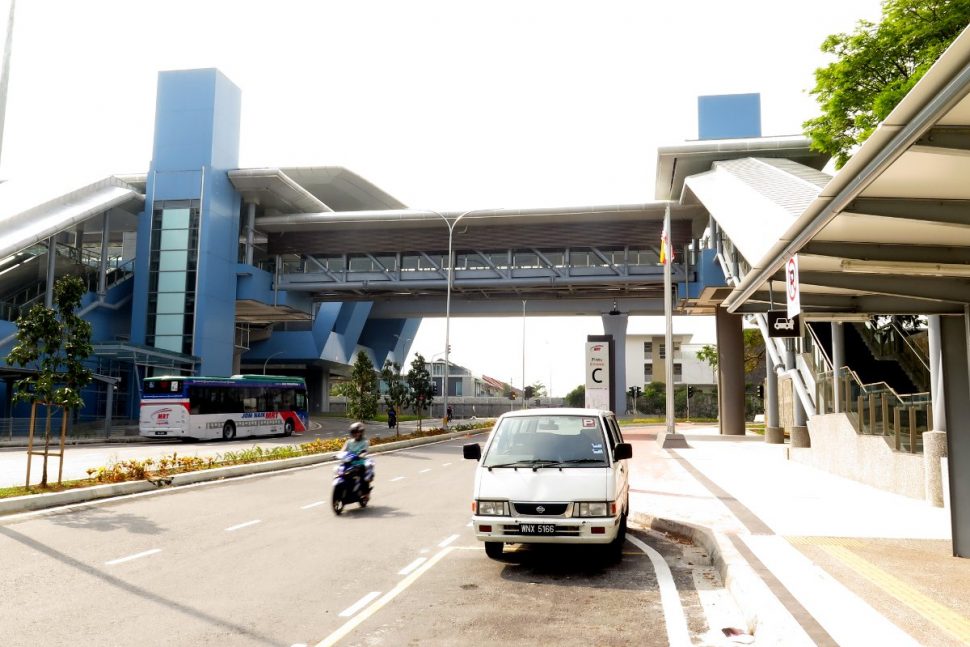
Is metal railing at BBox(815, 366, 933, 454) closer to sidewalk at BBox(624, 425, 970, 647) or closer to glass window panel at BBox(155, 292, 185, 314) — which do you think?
sidewalk at BBox(624, 425, 970, 647)

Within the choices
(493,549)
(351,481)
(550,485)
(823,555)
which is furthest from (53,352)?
(823,555)

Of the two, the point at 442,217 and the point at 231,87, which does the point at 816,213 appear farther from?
the point at 231,87

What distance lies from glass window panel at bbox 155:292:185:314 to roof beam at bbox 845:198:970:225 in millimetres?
42131

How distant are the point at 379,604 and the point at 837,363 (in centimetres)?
1707

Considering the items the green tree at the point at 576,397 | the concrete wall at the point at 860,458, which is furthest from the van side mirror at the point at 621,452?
the green tree at the point at 576,397

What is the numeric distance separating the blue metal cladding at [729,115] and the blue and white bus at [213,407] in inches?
1172

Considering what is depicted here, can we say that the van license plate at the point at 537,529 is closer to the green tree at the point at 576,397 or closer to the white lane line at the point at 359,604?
the white lane line at the point at 359,604

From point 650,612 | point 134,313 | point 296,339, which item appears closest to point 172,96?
point 134,313

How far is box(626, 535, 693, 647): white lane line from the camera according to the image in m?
5.82

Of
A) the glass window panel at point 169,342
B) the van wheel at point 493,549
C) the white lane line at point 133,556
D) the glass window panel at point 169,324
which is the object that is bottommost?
the white lane line at point 133,556

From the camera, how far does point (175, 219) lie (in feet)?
146

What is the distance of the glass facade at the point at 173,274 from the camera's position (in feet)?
144

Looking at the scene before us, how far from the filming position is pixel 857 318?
1187 centimetres

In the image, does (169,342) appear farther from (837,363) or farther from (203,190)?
(837,363)
